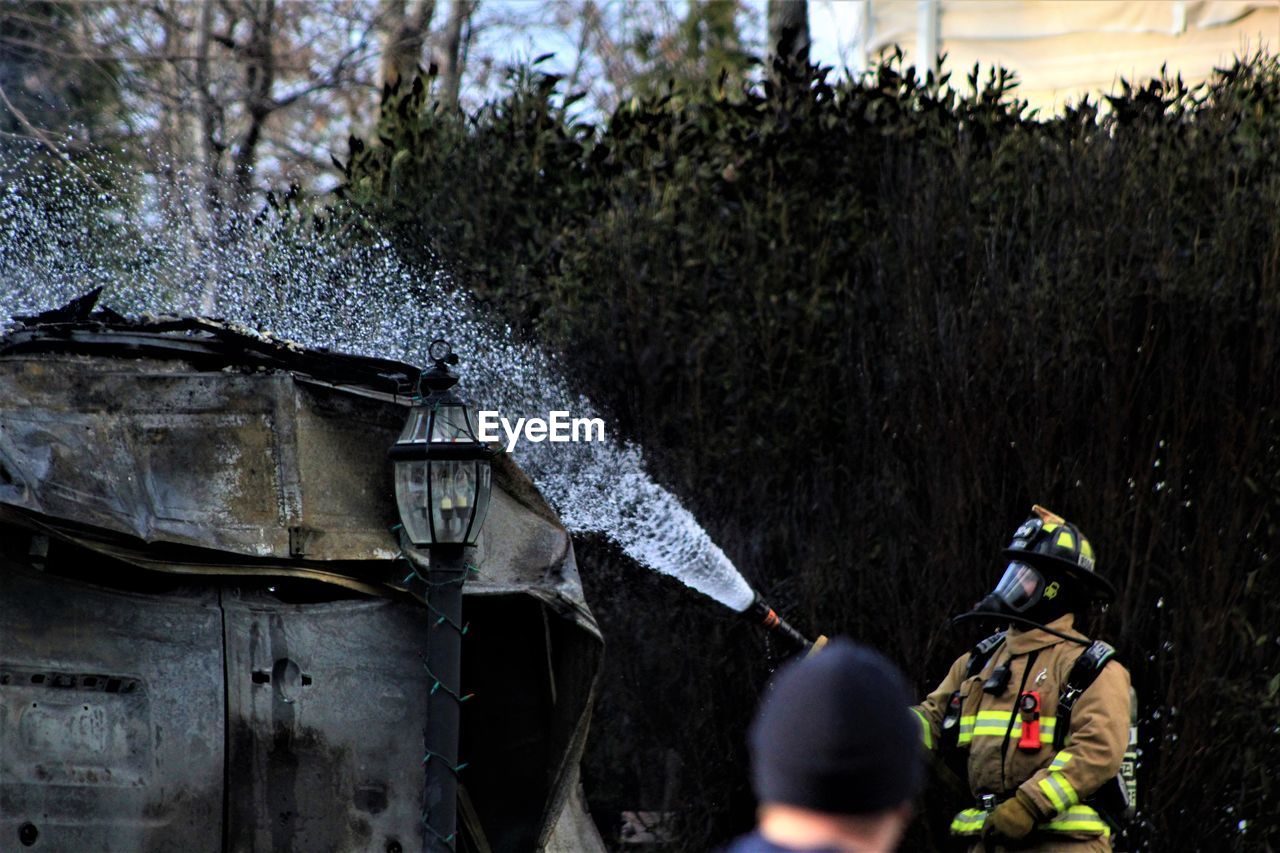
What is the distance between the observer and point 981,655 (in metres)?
5.88

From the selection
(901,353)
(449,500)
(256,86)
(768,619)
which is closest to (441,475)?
(449,500)

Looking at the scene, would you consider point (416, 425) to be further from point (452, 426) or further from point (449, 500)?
point (449, 500)

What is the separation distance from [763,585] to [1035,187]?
2.34 metres

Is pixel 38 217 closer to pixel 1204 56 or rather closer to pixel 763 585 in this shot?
pixel 763 585

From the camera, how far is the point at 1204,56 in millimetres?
13188

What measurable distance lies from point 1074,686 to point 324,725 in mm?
2503

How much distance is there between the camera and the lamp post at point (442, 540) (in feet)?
18.0

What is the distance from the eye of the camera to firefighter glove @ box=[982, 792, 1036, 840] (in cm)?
526

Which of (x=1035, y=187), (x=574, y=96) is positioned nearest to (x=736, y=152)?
(x=574, y=96)

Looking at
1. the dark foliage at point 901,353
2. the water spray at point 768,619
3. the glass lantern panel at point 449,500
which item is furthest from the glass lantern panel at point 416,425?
the dark foliage at point 901,353

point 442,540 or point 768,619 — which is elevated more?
point 442,540

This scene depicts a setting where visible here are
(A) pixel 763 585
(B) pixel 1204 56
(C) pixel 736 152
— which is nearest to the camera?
(A) pixel 763 585

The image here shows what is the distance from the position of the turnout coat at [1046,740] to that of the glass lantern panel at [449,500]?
1.72 metres

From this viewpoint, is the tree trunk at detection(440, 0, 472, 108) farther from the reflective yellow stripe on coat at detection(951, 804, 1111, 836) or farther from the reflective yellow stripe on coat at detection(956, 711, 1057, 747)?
the reflective yellow stripe on coat at detection(951, 804, 1111, 836)
